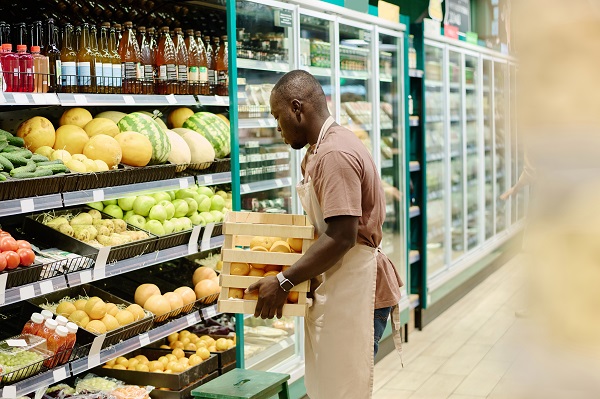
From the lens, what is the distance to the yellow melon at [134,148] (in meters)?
3.77

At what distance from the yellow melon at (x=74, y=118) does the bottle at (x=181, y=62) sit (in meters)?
0.57

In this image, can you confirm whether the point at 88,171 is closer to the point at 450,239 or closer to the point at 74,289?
the point at 74,289

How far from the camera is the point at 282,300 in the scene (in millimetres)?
2701

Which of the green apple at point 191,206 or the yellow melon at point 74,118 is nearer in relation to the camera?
the yellow melon at point 74,118

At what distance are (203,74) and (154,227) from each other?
95 cm

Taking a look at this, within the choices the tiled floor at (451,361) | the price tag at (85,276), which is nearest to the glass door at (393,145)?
the tiled floor at (451,361)

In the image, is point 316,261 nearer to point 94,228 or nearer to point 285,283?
point 285,283

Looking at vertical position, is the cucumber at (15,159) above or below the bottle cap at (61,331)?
above

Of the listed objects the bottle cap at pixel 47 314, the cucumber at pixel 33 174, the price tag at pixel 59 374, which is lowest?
the price tag at pixel 59 374

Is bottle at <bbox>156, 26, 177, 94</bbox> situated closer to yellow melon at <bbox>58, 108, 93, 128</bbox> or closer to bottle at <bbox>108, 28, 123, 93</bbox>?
bottle at <bbox>108, 28, 123, 93</bbox>

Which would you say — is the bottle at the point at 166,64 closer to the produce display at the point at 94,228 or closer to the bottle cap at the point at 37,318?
the produce display at the point at 94,228

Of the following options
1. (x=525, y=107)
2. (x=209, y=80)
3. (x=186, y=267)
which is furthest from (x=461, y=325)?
(x=525, y=107)

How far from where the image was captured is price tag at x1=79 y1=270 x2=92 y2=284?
10.8ft

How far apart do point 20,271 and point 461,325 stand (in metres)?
4.64
